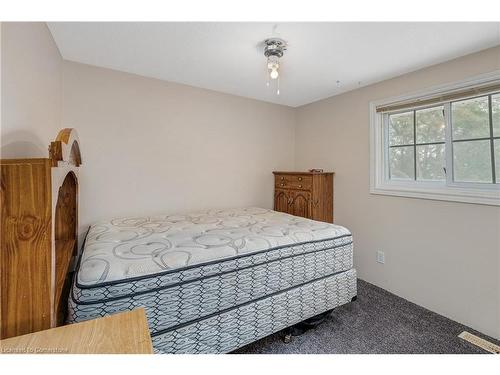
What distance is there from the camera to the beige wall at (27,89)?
1.06 m

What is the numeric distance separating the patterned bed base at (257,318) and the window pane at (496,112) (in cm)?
156

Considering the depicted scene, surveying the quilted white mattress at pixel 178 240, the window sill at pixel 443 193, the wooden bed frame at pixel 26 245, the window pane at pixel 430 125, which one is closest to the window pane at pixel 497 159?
the window sill at pixel 443 193

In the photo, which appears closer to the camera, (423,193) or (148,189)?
(423,193)

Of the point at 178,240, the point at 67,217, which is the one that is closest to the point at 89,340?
the point at 178,240

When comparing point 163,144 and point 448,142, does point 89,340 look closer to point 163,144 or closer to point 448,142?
point 163,144

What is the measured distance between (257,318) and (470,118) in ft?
7.61

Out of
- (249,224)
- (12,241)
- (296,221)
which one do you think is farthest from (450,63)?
(12,241)

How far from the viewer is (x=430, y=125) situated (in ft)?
7.28

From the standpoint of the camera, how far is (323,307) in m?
1.79

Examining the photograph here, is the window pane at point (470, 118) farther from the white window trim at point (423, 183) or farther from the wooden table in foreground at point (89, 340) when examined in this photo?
the wooden table in foreground at point (89, 340)

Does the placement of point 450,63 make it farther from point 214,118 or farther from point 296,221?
point 214,118

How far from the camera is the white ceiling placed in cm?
156

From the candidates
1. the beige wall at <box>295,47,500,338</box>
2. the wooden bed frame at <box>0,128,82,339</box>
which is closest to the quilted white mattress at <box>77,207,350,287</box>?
the wooden bed frame at <box>0,128,82,339</box>
